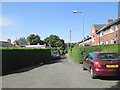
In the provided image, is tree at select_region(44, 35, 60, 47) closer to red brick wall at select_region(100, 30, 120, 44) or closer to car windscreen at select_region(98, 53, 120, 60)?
red brick wall at select_region(100, 30, 120, 44)

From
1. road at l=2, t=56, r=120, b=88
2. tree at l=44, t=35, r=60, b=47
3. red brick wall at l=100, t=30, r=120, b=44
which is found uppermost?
tree at l=44, t=35, r=60, b=47

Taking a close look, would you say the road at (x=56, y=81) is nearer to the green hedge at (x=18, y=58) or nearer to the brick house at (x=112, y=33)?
the green hedge at (x=18, y=58)

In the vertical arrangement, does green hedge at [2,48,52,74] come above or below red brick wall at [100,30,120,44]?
below

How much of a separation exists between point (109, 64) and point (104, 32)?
115 ft

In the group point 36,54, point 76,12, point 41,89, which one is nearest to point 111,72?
point 41,89

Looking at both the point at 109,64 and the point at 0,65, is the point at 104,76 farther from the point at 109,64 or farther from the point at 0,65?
the point at 0,65

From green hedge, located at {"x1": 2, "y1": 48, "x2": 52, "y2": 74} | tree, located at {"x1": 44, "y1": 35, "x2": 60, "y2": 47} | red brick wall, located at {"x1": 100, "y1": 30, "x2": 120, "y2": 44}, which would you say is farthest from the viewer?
tree, located at {"x1": 44, "y1": 35, "x2": 60, "y2": 47}

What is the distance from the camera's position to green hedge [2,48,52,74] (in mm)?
16750

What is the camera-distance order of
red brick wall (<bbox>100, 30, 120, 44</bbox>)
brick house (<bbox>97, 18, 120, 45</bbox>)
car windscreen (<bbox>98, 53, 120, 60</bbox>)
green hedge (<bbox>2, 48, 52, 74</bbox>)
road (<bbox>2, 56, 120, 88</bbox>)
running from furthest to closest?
brick house (<bbox>97, 18, 120, 45</bbox>) < red brick wall (<bbox>100, 30, 120, 44</bbox>) < green hedge (<bbox>2, 48, 52, 74</bbox>) < car windscreen (<bbox>98, 53, 120, 60</bbox>) < road (<bbox>2, 56, 120, 88</bbox>)

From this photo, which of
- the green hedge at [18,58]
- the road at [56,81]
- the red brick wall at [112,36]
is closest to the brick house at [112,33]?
the red brick wall at [112,36]

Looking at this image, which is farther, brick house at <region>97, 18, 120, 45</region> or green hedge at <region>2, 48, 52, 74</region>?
brick house at <region>97, 18, 120, 45</region>

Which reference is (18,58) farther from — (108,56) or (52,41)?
(52,41)

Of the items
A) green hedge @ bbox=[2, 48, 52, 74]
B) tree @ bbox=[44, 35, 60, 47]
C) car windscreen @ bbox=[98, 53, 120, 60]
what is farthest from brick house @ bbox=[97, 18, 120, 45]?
tree @ bbox=[44, 35, 60, 47]

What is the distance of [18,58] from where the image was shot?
20.3 metres
